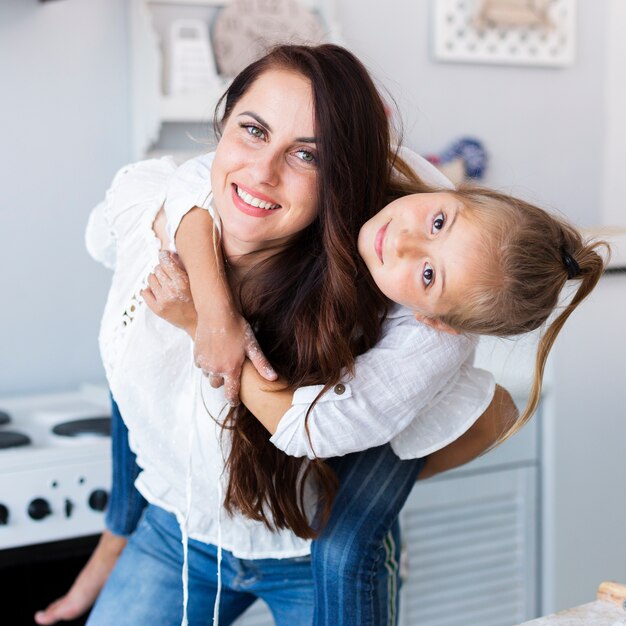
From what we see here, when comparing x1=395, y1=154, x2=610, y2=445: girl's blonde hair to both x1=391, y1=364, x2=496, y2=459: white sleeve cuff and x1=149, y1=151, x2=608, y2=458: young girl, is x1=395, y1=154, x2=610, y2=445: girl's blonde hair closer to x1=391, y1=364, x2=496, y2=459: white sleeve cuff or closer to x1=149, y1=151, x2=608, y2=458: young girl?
x1=149, y1=151, x2=608, y2=458: young girl

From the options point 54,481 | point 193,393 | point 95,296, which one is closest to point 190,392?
point 193,393

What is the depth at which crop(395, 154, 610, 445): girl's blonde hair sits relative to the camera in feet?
3.70

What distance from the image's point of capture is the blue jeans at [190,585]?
1352 millimetres

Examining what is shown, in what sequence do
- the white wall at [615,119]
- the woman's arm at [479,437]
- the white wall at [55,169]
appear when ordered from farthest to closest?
the white wall at [615,119] < the white wall at [55,169] < the woman's arm at [479,437]

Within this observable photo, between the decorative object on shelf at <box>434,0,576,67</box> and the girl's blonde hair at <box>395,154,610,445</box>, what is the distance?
1466 millimetres

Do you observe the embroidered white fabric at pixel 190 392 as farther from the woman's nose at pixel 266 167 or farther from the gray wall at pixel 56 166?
the gray wall at pixel 56 166

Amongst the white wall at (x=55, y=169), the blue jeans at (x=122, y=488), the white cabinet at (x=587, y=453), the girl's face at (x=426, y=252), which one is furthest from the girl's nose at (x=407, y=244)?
the white wall at (x=55, y=169)

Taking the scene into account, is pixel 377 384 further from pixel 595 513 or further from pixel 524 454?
pixel 595 513

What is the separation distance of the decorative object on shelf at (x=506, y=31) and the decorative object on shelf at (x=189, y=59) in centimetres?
71

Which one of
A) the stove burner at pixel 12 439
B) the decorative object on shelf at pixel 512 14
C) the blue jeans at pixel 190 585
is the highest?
the decorative object on shelf at pixel 512 14

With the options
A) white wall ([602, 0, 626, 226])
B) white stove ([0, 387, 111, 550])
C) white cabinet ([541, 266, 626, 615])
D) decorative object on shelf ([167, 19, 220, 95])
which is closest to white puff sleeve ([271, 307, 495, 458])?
white stove ([0, 387, 111, 550])

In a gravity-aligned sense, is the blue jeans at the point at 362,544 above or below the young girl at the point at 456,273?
below

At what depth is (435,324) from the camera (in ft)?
3.91

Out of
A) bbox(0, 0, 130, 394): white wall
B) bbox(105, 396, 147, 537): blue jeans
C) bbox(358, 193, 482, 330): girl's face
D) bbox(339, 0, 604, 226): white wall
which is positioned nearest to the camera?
bbox(358, 193, 482, 330): girl's face
